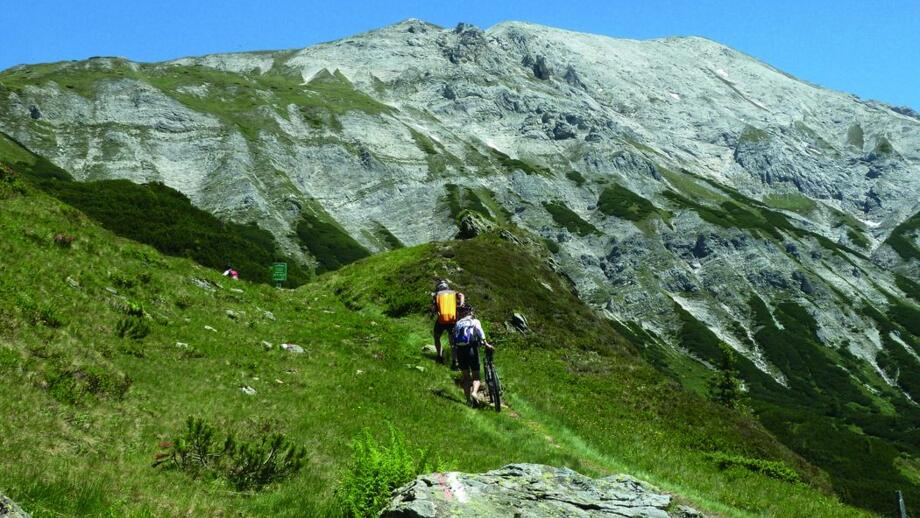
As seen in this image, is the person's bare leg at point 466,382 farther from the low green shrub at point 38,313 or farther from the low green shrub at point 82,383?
the low green shrub at point 38,313

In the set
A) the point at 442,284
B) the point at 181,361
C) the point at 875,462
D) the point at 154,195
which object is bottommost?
the point at 875,462

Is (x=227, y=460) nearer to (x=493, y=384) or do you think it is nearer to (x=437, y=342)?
(x=493, y=384)

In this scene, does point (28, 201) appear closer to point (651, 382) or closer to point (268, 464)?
point (268, 464)

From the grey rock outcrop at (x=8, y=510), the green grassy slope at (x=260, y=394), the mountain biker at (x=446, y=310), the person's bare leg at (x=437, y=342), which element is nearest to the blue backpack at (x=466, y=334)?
the green grassy slope at (x=260, y=394)

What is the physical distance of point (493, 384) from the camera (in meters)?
20.1

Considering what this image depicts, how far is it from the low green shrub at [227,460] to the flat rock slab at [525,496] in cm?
284

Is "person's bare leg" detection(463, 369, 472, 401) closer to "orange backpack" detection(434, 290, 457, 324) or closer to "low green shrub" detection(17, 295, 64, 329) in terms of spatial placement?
"orange backpack" detection(434, 290, 457, 324)

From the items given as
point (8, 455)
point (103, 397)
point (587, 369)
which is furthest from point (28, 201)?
point (587, 369)

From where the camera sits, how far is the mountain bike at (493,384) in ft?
64.9

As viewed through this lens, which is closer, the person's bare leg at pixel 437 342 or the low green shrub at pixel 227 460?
the low green shrub at pixel 227 460

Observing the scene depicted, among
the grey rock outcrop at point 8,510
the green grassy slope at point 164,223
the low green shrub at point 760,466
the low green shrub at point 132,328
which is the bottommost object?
the low green shrub at point 760,466

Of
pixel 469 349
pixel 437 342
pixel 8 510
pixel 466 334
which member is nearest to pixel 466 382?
pixel 469 349

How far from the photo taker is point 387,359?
23.0m

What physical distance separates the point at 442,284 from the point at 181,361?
34.3ft
